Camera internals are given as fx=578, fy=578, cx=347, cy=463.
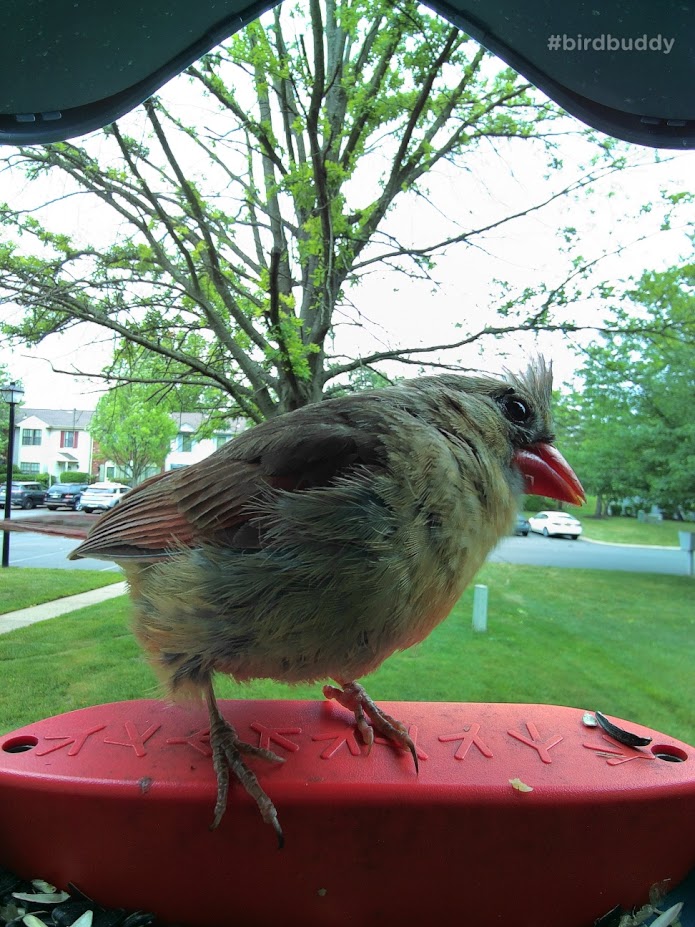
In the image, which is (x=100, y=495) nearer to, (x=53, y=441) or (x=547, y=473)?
(x=53, y=441)

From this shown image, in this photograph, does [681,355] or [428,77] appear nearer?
[428,77]

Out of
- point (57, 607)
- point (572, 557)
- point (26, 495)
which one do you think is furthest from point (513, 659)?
point (26, 495)

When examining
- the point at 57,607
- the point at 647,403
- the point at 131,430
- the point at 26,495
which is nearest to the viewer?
the point at 57,607

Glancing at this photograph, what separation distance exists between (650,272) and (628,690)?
5.28ft

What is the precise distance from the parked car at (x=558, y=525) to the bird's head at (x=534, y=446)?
80cm

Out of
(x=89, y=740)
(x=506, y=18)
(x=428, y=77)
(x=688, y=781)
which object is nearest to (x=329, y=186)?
(x=428, y=77)

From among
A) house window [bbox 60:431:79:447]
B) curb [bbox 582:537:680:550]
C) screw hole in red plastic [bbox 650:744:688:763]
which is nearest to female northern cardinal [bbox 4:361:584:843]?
screw hole in red plastic [bbox 650:744:688:763]

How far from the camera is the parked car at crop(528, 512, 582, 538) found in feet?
7.10

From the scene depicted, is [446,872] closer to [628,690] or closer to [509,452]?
[509,452]

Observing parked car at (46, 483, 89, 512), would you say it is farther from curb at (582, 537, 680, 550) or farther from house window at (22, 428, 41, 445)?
curb at (582, 537, 680, 550)

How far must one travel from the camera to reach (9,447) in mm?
1946

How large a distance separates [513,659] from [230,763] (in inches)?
55.4

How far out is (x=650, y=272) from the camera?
2.34m

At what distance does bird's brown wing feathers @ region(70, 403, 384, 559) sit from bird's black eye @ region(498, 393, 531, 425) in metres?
0.35
